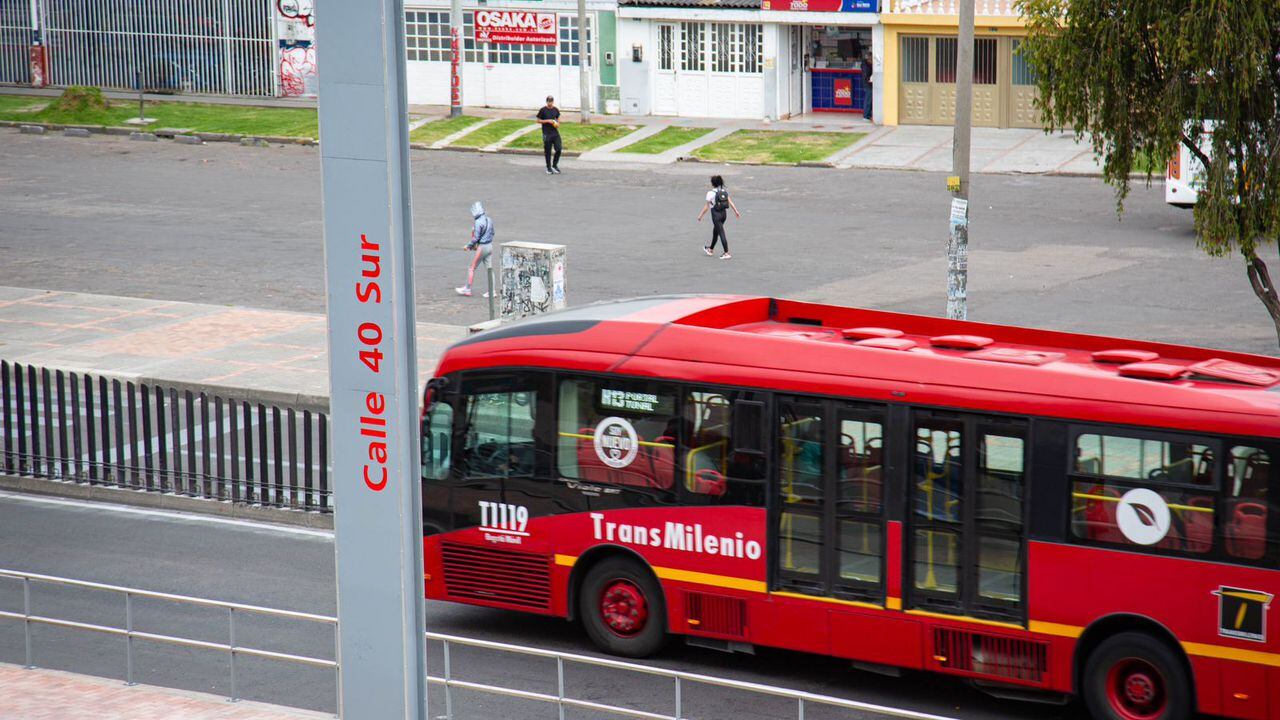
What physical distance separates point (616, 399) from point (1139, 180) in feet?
81.4

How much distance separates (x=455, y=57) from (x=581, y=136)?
504 cm

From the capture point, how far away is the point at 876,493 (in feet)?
38.3

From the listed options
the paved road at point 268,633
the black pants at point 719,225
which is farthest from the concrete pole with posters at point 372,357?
the black pants at point 719,225

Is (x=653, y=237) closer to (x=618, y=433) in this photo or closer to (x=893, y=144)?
(x=893, y=144)

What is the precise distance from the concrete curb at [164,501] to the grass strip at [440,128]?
2511cm

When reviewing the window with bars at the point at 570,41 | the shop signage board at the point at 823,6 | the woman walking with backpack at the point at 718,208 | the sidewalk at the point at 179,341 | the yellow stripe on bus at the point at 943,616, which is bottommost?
the yellow stripe on bus at the point at 943,616

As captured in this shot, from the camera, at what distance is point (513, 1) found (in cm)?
4588

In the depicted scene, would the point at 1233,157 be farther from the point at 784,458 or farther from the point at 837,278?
the point at 837,278

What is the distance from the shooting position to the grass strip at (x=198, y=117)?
4359cm

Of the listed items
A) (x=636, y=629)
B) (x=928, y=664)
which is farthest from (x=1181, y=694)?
(x=636, y=629)

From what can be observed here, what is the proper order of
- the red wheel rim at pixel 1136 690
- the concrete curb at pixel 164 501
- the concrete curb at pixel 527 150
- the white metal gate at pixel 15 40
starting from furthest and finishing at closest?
the white metal gate at pixel 15 40 < the concrete curb at pixel 527 150 < the concrete curb at pixel 164 501 < the red wheel rim at pixel 1136 690

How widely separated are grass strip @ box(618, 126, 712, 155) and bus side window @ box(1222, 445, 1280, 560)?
3001 centimetres

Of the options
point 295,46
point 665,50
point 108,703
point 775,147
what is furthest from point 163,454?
point 295,46

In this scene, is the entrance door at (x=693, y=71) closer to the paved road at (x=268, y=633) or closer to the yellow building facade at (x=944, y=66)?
the yellow building facade at (x=944, y=66)
